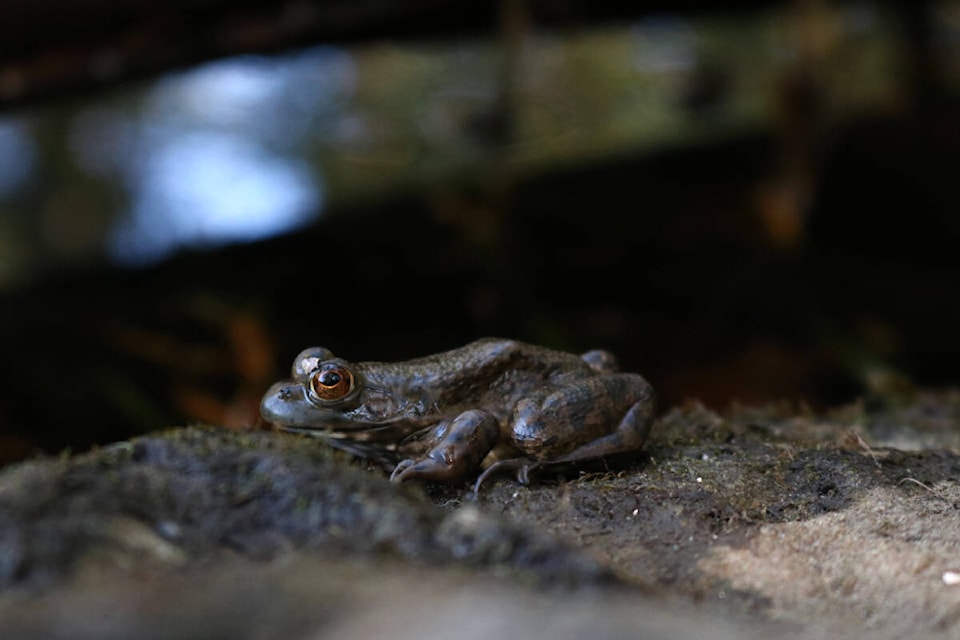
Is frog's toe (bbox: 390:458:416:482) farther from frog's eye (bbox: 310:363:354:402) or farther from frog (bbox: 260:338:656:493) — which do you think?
frog's eye (bbox: 310:363:354:402)

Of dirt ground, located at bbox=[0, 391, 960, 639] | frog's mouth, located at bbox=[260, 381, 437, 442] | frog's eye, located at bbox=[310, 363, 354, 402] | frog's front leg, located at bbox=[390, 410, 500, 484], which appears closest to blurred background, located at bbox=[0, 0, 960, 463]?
dirt ground, located at bbox=[0, 391, 960, 639]

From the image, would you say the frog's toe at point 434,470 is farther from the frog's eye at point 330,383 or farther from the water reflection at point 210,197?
the water reflection at point 210,197

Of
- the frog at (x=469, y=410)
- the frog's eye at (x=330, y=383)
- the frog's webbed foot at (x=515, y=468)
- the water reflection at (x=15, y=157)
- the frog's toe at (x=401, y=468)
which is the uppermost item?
the water reflection at (x=15, y=157)

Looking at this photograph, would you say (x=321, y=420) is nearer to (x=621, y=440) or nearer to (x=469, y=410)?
(x=469, y=410)

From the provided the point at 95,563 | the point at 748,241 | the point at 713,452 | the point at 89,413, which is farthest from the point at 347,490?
the point at 748,241

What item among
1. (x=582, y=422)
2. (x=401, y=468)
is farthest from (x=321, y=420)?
(x=582, y=422)

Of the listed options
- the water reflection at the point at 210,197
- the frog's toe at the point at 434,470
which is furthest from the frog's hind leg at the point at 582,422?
the water reflection at the point at 210,197

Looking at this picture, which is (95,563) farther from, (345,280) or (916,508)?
(345,280)
